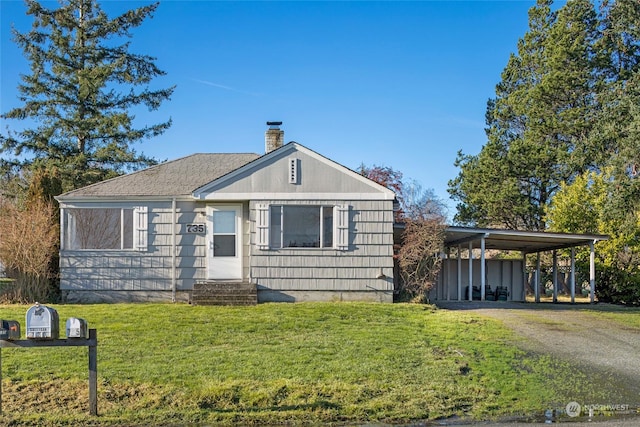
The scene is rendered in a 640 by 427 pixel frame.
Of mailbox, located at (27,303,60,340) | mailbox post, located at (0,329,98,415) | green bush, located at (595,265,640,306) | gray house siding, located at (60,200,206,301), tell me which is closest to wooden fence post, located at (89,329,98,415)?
mailbox post, located at (0,329,98,415)

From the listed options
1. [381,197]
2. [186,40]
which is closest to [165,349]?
[381,197]

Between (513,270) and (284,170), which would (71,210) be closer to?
(284,170)

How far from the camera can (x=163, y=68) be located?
30875 millimetres

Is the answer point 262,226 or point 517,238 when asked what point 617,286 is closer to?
point 517,238

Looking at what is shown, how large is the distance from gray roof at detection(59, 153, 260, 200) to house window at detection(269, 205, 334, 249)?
8.10 feet

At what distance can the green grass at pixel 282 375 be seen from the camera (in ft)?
25.4

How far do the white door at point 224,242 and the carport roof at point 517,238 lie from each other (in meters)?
5.66

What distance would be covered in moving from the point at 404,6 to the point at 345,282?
7.74 meters

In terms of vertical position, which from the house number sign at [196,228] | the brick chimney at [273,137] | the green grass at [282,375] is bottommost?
the green grass at [282,375]

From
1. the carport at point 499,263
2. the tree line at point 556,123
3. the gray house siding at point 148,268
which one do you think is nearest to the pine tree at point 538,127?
the tree line at point 556,123

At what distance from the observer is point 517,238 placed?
63.6ft

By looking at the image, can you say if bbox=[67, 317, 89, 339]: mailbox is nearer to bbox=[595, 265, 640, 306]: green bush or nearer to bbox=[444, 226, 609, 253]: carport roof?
bbox=[444, 226, 609, 253]: carport roof

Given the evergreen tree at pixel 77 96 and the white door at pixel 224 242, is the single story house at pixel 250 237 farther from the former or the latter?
the evergreen tree at pixel 77 96

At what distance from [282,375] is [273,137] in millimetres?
10428
